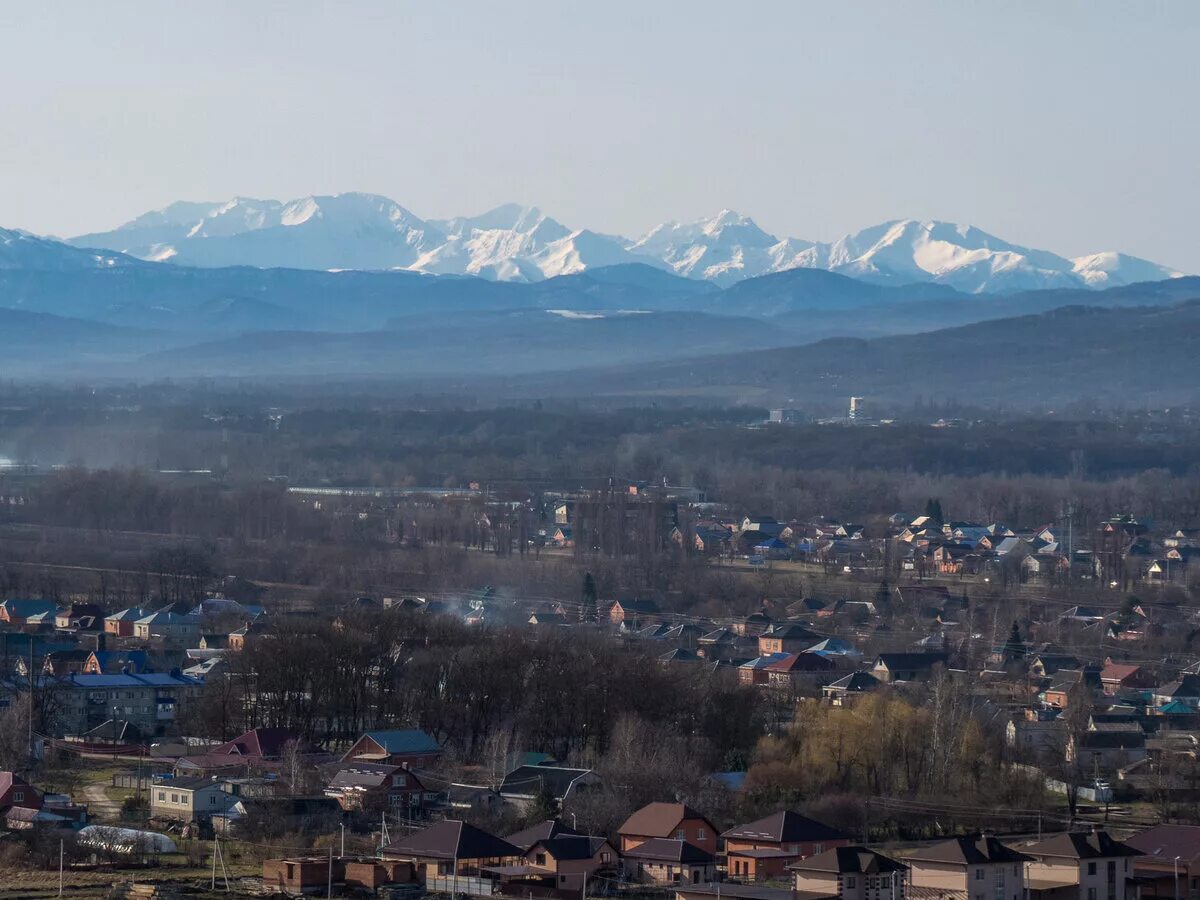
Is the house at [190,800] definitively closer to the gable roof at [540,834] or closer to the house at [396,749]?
the house at [396,749]

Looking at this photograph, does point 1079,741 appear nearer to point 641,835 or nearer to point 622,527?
point 641,835

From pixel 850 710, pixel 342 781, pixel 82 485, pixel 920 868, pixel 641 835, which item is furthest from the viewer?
pixel 82 485

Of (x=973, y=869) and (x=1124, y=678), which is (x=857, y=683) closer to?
(x=1124, y=678)

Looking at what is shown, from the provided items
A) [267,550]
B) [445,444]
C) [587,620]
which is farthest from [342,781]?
[445,444]

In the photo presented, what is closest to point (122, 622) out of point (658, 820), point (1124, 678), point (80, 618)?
point (80, 618)

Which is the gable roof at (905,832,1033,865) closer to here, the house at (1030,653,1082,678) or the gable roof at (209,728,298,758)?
the gable roof at (209,728,298,758)
